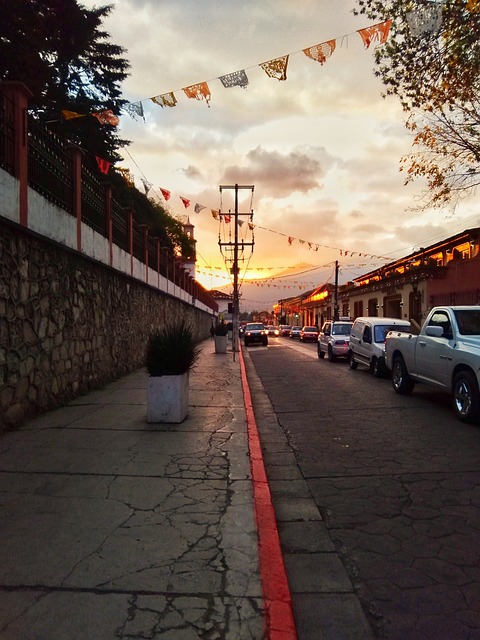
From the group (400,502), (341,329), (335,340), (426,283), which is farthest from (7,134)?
(426,283)

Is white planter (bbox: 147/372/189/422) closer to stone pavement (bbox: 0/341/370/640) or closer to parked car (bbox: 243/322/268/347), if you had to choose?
stone pavement (bbox: 0/341/370/640)

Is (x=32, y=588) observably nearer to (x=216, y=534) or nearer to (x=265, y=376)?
(x=216, y=534)

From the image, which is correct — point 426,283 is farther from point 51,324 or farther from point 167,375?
point 51,324

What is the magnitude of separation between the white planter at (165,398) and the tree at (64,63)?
15250 mm

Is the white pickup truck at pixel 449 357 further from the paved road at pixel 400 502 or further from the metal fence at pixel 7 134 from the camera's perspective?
the metal fence at pixel 7 134

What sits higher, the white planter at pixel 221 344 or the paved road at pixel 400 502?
the white planter at pixel 221 344

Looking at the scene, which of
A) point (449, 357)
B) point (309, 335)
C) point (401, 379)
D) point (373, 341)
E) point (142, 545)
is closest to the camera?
point (142, 545)

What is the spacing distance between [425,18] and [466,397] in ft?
23.5

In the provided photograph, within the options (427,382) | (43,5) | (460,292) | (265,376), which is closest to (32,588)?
(427,382)

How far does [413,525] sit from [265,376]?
11.6 metres

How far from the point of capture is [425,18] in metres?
9.59

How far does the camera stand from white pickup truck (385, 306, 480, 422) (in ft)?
25.3

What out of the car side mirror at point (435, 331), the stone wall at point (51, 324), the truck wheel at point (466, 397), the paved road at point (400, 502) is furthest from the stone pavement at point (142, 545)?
the car side mirror at point (435, 331)

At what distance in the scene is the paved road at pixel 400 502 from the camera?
116 inches
